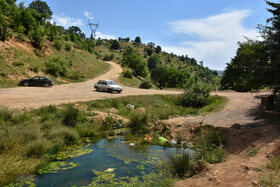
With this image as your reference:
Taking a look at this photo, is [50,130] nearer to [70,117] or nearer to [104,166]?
[70,117]

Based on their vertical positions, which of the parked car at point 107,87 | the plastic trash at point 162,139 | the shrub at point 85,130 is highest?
the parked car at point 107,87

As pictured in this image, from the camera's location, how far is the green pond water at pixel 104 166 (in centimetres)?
757

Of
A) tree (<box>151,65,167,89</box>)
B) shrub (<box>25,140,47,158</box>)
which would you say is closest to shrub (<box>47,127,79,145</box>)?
shrub (<box>25,140,47,158</box>)

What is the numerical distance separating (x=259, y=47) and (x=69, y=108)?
1195 cm

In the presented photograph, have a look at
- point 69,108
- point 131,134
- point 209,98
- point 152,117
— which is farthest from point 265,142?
point 209,98

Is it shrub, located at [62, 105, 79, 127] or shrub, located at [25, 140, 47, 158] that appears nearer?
shrub, located at [25, 140, 47, 158]

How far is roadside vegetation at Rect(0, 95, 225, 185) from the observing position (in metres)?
8.23

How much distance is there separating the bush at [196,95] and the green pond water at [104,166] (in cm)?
1306

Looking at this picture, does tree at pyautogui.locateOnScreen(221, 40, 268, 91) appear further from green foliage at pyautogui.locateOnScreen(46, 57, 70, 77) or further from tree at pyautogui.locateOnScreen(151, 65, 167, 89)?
tree at pyautogui.locateOnScreen(151, 65, 167, 89)

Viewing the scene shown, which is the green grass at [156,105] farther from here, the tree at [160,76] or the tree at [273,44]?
the tree at [160,76]

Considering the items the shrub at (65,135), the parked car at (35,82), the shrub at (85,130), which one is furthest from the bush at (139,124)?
the parked car at (35,82)

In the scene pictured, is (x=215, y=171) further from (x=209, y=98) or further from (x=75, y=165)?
(x=209, y=98)

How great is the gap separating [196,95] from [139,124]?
11.6 metres

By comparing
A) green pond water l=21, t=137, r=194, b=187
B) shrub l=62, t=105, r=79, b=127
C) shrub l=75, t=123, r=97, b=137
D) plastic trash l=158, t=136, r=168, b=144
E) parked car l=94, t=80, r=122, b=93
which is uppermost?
parked car l=94, t=80, r=122, b=93
